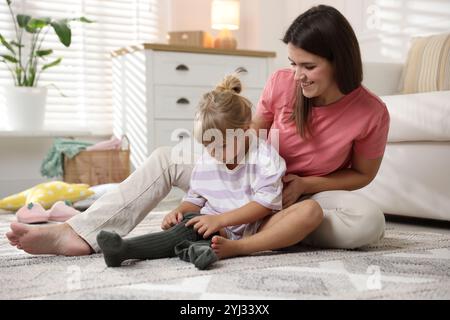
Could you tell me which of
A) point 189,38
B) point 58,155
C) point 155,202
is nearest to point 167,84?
point 189,38

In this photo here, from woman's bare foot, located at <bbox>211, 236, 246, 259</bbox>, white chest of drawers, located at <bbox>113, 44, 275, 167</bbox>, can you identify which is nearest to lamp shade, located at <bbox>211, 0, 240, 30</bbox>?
white chest of drawers, located at <bbox>113, 44, 275, 167</bbox>

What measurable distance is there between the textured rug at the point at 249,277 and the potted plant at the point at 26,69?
1.72 m

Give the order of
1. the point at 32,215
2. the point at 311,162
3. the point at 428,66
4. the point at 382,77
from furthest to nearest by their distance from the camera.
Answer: the point at 382,77
the point at 428,66
the point at 32,215
the point at 311,162

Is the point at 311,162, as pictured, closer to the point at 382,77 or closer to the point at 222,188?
the point at 222,188

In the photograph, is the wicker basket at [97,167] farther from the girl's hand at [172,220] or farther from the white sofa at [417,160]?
the girl's hand at [172,220]

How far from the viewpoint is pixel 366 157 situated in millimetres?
1453

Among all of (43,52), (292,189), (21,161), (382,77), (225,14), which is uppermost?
(225,14)

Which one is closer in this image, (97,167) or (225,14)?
(97,167)

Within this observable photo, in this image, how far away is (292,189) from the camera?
4.59 ft

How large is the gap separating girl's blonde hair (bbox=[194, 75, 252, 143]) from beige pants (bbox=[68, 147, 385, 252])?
176 millimetres

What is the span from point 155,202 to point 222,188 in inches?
6.9

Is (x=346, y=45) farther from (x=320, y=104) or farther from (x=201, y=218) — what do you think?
(x=201, y=218)

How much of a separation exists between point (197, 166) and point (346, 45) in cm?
46

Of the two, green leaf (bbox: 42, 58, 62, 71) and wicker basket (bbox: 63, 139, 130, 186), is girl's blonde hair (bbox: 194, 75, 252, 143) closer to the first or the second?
wicker basket (bbox: 63, 139, 130, 186)
